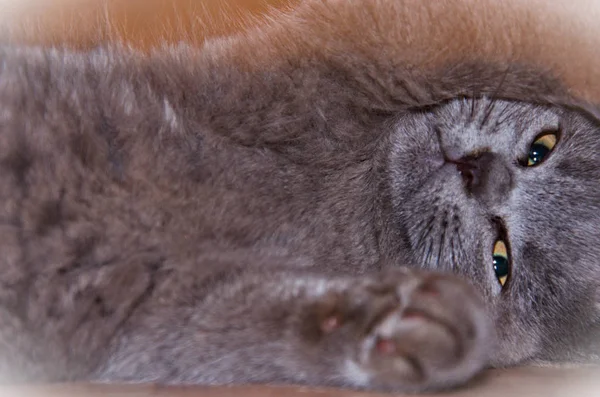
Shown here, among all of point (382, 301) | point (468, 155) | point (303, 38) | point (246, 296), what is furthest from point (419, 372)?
point (303, 38)

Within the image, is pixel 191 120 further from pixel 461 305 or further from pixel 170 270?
pixel 461 305

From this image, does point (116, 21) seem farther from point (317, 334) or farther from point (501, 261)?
point (501, 261)

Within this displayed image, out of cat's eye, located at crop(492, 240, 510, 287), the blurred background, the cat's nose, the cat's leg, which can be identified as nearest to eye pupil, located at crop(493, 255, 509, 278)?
cat's eye, located at crop(492, 240, 510, 287)

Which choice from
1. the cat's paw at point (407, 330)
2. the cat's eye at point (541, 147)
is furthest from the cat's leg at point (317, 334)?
the cat's eye at point (541, 147)

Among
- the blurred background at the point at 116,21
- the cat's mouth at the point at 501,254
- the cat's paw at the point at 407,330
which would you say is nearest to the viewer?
the cat's paw at the point at 407,330

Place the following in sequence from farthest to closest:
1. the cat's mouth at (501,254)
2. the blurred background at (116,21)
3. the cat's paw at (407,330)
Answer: the cat's mouth at (501,254) < the blurred background at (116,21) < the cat's paw at (407,330)

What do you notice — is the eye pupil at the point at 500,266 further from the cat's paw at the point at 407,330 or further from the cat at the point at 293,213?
the cat's paw at the point at 407,330

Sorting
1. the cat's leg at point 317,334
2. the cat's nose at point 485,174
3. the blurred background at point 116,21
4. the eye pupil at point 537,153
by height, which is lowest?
the cat's leg at point 317,334
